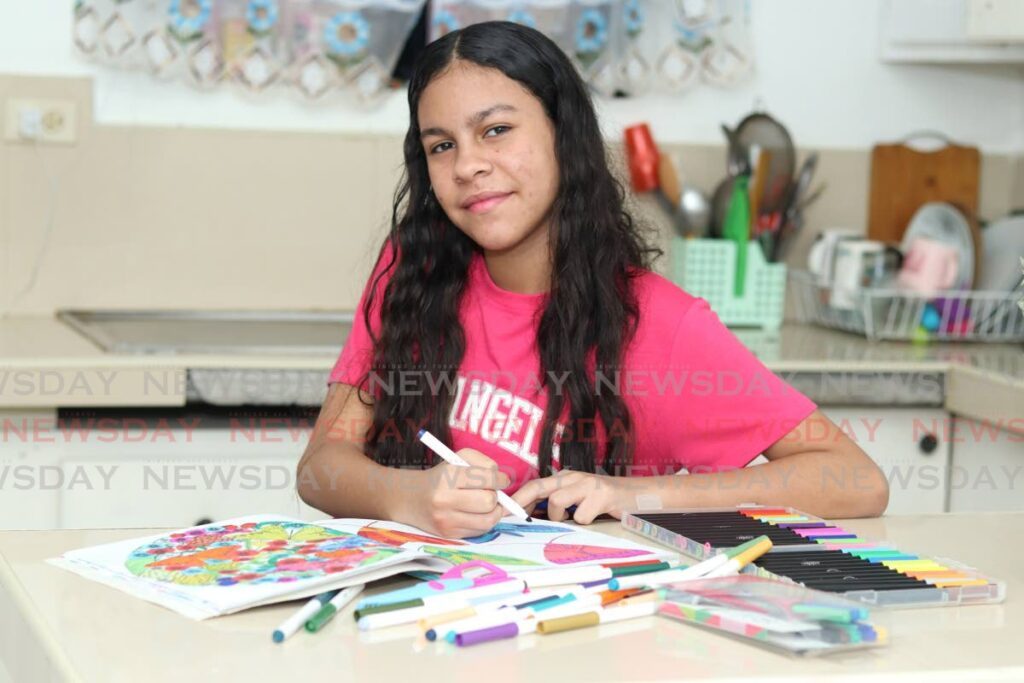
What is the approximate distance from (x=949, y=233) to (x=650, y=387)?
4.14 feet

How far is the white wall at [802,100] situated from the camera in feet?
8.11

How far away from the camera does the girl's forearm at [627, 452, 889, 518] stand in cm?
138

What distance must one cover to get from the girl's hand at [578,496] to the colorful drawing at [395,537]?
15 cm

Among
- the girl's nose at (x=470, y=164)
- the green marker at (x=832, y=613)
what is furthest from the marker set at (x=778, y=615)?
the girl's nose at (x=470, y=164)

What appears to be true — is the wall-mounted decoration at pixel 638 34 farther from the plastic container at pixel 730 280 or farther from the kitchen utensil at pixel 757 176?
the plastic container at pixel 730 280

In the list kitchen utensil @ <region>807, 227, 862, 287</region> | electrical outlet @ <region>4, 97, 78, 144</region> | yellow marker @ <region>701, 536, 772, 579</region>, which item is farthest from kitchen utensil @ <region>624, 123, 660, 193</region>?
yellow marker @ <region>701, 536, 772, 579</region>

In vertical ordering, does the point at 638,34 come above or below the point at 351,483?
above

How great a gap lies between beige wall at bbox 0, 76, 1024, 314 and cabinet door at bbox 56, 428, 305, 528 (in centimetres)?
57

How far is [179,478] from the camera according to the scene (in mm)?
1965

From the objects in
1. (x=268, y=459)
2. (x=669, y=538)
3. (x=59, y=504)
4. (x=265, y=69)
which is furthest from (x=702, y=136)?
(x=669, y=538)

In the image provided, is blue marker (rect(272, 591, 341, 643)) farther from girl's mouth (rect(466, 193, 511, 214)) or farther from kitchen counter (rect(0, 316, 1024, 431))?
kitchen counter (rect(0, 316, 1024, 431))

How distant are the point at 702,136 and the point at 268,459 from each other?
3.93 ft

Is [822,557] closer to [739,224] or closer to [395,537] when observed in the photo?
[395,537]

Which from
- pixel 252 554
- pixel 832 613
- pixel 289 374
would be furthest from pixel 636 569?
pixel 289 374
